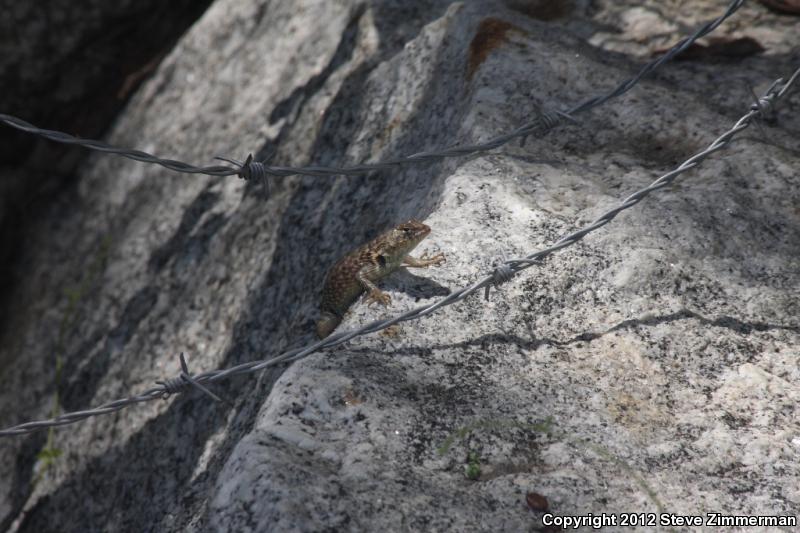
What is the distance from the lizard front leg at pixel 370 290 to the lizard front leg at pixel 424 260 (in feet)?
0.63

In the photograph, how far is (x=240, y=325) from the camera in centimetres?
454

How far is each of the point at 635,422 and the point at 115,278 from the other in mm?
4638

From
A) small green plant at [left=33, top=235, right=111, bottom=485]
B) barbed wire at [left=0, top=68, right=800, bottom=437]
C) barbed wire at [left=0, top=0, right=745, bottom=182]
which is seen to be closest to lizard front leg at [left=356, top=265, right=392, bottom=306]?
barbed wire at [left=0, top=68, right=800, bottom=437]

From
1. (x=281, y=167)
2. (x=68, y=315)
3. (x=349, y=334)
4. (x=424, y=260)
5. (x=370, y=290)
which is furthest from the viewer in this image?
(x=68, y=315)

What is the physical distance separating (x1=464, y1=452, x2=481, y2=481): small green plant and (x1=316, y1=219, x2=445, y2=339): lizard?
101cm

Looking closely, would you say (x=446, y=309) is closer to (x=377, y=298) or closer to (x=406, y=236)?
(x=377, y=298)

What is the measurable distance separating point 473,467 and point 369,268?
4.44 ft

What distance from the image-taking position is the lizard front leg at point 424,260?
3.50m

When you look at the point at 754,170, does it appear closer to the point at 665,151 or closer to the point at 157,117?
the point at 665,151

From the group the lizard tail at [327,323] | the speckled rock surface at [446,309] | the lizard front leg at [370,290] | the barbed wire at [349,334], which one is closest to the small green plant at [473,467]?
the speckled rock surface at [446,309]

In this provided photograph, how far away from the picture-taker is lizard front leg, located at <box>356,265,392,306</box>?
139 inches

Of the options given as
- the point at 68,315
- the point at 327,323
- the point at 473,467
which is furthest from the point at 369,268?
the point at 68,315

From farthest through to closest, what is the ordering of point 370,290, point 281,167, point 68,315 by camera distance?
point 68,315 < point 370,290 < point 281,167

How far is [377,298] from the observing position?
3.54 m
